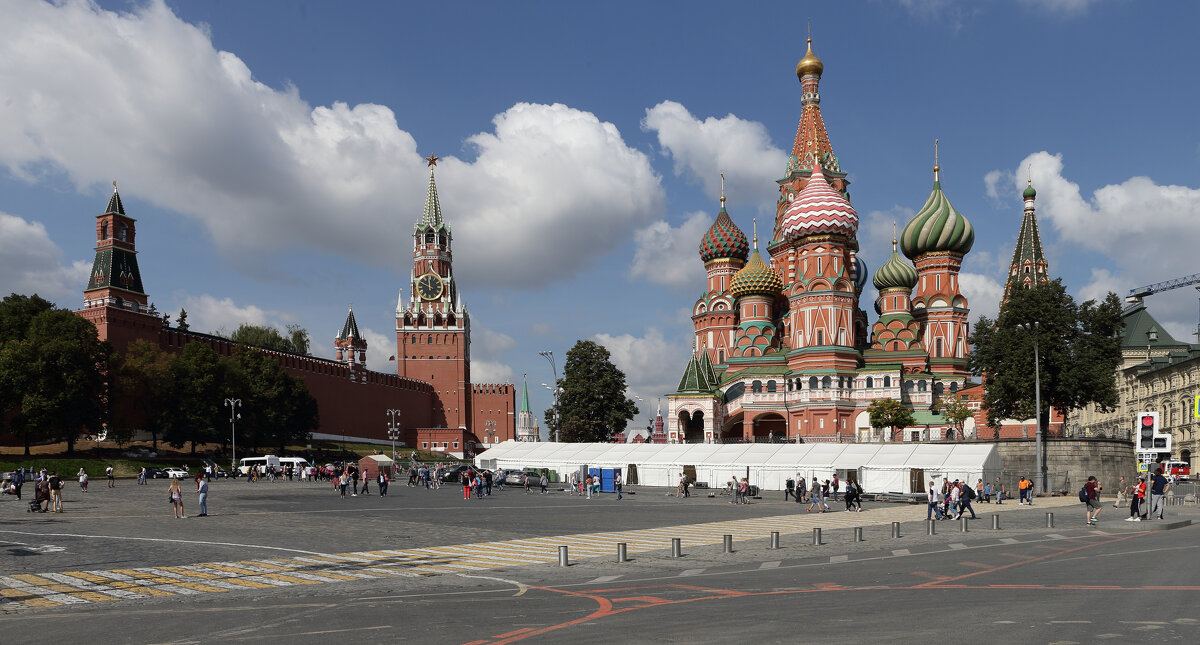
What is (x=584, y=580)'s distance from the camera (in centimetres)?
1714

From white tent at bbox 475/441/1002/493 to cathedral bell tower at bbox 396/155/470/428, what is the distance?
229 ft

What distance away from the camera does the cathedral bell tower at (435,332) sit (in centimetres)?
13625

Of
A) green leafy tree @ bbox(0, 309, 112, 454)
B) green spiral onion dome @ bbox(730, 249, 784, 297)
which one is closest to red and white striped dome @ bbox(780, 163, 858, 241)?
green spiral onion dome @ bbox(730, 249, 784, 297)

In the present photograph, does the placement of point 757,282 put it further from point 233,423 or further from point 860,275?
point 233,423

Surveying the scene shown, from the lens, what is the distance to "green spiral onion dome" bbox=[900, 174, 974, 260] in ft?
270

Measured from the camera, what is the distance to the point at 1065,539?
24547 millimetres

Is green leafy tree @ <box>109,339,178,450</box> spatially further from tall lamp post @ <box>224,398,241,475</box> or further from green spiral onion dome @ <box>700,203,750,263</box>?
green spiral onion dome @ <box>700,203,750,263</box>

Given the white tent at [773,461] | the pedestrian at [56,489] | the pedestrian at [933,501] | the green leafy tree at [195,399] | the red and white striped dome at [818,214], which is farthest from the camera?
the red and white striped dome at [818,214]

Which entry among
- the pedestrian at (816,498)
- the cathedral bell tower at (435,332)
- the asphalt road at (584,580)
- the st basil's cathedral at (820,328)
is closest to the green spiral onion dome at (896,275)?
the st basil's cathedral at (820,328)

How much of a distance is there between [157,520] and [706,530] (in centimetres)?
1725

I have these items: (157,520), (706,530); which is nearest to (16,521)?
(157,520)

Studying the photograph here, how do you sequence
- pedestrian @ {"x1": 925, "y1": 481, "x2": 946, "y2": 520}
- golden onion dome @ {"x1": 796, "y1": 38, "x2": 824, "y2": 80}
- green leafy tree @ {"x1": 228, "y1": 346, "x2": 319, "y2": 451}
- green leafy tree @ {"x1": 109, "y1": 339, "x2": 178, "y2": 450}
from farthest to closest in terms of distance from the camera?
golden onion dome @ {"x1": 796, "y1": 38, "x2": 824, "y2": 80} → green leafy tree @ {"x1": 228, "y1": 346, "x2": 319, "y2": 451} → green leafy tree @ {"x1": 109, "y1": 339, "x2": 178, "y2": 450} → pedestrian @ {"x1": 925, "y1": 481, "x2": 946, "y2": 520}

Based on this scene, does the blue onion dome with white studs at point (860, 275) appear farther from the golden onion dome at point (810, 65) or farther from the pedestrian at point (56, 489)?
the pedestrian at point (56, 489)

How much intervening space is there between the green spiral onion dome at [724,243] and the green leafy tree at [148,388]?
49535mm
